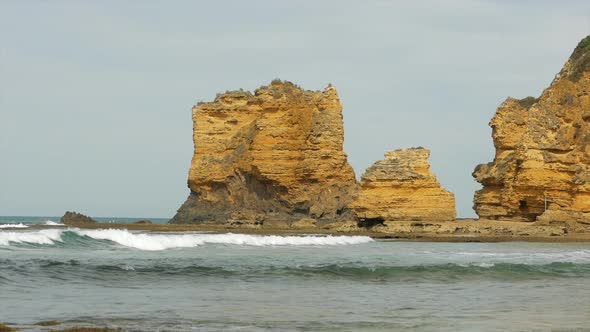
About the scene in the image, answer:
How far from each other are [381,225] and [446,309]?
35.2m

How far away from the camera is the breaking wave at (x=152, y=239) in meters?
36.6

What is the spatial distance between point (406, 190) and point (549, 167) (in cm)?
752

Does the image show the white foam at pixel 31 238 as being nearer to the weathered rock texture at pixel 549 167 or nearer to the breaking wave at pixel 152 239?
the breaking wave at pixel 152 239

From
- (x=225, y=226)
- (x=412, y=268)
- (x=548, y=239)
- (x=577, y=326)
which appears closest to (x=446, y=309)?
(x=577, y=326)

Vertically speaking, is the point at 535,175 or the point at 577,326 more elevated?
the point at 535,175

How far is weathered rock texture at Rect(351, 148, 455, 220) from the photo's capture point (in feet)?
169

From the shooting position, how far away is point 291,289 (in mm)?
21000

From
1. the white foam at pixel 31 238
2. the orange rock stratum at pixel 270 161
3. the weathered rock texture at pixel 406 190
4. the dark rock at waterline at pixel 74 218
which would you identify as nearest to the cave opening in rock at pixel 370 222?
the weathered rock texture at pixel 406 190

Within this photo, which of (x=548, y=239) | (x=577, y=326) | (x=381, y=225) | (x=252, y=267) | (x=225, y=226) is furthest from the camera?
(x=225, y=226)

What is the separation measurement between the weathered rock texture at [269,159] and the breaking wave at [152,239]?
22250mm

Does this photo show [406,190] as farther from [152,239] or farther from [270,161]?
[270,161]

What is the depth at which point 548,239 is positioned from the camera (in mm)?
44750

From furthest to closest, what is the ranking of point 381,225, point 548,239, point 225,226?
point 225,226 < point 381,225 < point 548,239

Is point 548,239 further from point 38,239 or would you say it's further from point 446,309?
point 446,309
